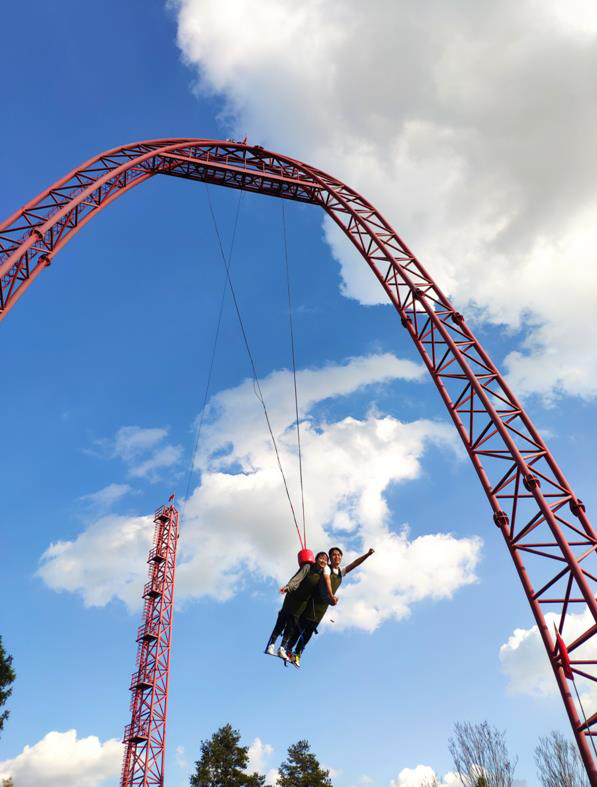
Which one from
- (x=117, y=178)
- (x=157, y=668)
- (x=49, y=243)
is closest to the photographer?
(x=49, y=243)

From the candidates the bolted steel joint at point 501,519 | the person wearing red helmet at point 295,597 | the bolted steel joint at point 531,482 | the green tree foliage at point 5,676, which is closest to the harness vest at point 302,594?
the person wearing red helmet at point 295,597

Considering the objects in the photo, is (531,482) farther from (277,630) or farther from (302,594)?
(277,630)

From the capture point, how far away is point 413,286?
48.9 ft

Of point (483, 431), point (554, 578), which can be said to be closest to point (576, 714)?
point (554, 578)

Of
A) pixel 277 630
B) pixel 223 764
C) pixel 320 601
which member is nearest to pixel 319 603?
pixel 320 601

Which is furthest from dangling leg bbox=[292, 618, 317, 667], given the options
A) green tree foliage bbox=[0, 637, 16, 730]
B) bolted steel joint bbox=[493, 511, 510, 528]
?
green tree foliage bbox=[0, 637, 16, 730]

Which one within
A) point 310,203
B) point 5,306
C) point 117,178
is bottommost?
point 5,306

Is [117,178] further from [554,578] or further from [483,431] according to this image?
[554,578]

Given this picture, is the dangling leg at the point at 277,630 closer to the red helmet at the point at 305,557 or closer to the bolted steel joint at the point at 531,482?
the red helmet at the point at 305,557

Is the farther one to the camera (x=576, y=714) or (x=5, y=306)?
(x=5, y=306)

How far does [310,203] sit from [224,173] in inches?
108

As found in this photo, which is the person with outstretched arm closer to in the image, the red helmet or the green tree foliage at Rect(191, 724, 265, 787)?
the red helmet

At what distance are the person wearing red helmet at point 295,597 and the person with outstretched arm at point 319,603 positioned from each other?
0.24 ft

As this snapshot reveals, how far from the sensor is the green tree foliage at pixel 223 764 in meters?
37.4
